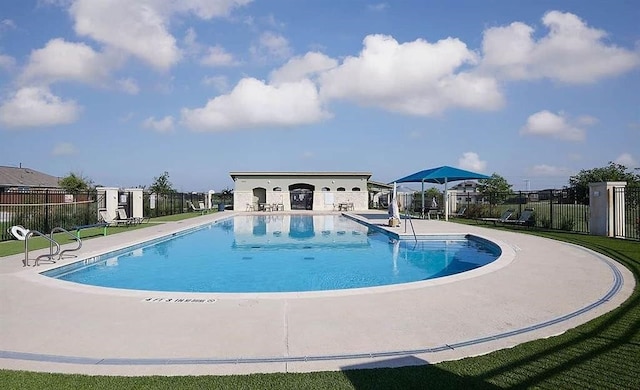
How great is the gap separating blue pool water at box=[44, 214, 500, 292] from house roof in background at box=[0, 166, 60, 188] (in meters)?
35.3

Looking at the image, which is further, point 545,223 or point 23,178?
point 23,178

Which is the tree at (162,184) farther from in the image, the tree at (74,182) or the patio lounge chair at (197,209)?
the tree at (74,182)

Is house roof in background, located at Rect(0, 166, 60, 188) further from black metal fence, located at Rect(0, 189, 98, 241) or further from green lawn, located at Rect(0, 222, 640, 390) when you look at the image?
green lawn, located at Rect(0, 222, 640, 390)

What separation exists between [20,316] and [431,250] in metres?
10.4

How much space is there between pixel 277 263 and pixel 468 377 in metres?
8.25

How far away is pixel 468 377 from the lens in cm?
315

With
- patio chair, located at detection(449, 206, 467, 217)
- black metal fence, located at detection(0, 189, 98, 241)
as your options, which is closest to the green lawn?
black metal fence, located at detection(0, 189, 98, 241)

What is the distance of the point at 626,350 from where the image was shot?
3.70 meters

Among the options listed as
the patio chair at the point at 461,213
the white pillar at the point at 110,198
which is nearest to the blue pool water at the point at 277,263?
the white pillar at the point at 110,198

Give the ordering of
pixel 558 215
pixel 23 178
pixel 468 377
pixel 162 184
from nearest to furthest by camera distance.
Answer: pixel 468 377
pixel 558 215
pixel 162 184
pixel 23 178

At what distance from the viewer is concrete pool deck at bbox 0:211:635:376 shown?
3.58 meters

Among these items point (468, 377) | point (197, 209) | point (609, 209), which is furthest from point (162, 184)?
point (468, 377)

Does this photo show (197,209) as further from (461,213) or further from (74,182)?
(461,213)

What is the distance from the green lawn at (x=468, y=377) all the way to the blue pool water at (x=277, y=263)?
187 inches
